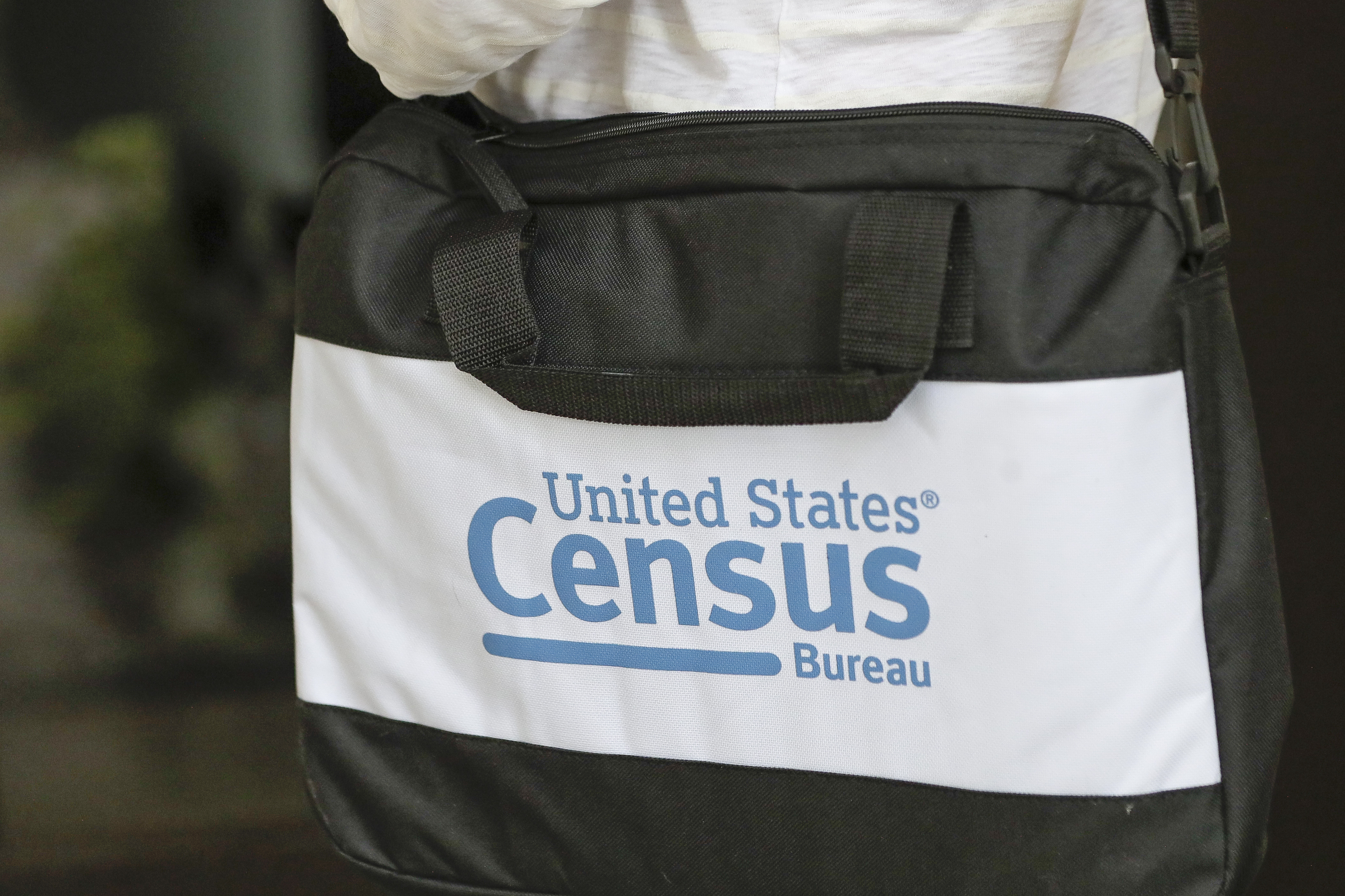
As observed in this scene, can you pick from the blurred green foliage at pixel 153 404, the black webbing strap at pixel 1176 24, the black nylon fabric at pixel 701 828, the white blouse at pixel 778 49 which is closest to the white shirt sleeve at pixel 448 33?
the white blouse at pixel 778 49

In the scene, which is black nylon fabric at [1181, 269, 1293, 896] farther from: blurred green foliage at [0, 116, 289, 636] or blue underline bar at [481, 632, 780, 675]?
blurred green foliage at [0, 116, 289, 636]

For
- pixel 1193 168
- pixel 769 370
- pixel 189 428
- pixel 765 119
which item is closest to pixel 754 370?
pixel 769 370

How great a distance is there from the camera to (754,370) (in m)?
0.53

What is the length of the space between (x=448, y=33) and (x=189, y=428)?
660 mm

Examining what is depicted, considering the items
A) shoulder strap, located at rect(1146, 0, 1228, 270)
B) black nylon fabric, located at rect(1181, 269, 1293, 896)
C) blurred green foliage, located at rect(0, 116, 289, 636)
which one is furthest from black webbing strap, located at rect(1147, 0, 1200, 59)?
blurred green foliage, located at rect(0, 116, 289, 636)

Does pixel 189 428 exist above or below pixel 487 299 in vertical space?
below

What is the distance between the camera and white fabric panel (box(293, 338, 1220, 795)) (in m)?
0.49

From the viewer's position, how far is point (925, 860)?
544mm

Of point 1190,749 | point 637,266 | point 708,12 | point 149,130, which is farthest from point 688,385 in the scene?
point 149,130

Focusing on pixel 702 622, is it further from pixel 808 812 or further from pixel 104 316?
pixel 104 316

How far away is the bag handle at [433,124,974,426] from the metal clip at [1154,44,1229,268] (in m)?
0.11

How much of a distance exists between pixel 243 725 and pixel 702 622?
27.9 inches

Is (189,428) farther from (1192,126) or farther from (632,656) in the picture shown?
(1192,126)

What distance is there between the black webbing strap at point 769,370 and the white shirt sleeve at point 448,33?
0.08m
